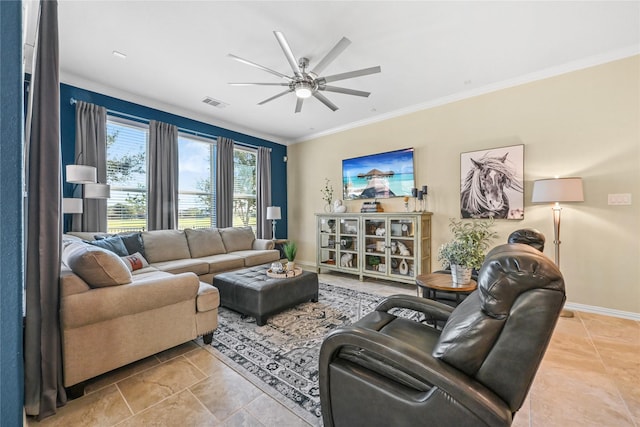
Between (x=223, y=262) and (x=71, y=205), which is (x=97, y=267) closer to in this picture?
(x=71, y=205)

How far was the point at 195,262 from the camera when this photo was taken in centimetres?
364

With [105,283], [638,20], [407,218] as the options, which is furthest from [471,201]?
[105,283]

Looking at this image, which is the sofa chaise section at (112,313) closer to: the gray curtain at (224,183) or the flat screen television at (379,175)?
the gray curtain at (224,183)

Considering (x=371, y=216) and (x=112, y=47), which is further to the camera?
(x=371, y=216)

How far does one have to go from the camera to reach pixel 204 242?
429 cm

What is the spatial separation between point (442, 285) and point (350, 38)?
247cm

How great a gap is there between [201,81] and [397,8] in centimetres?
254

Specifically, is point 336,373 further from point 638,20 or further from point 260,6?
point 638,20

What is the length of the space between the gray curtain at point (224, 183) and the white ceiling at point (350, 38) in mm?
1167

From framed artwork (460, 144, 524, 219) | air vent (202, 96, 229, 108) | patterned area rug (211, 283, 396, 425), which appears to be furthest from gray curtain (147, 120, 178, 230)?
framed artwork (460, 144, 524, 219)

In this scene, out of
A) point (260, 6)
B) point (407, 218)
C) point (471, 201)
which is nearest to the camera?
point (260, 6)

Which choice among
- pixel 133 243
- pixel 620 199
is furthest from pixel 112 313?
pixel 620 199

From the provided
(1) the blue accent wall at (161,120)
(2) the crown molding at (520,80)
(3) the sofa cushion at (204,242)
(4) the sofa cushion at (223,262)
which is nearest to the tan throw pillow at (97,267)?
(4) the sofa cushion at (223,262)

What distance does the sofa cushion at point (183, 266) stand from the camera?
3.37m
